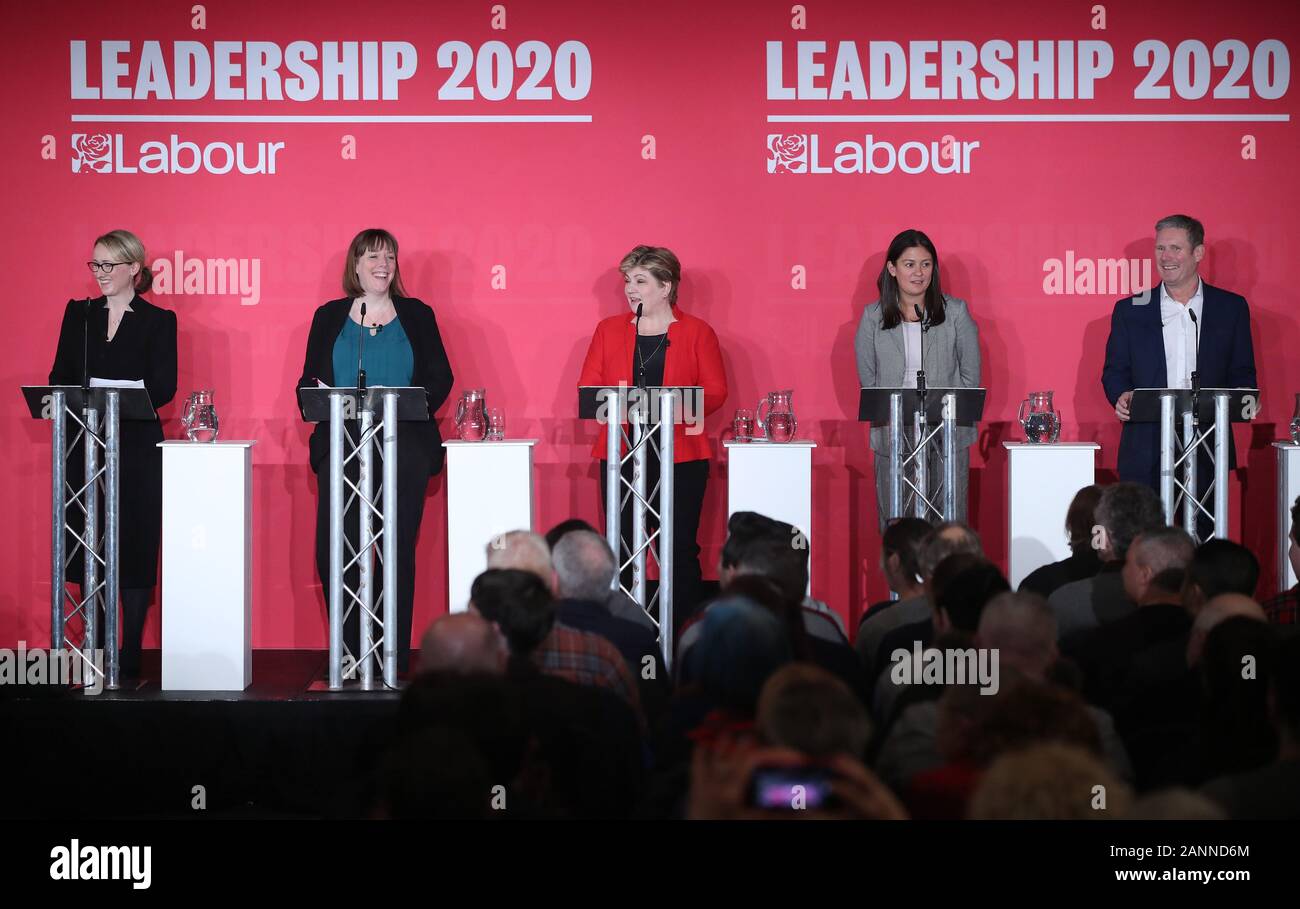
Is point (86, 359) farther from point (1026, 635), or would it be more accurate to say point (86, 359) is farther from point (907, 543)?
point (1026, 635)

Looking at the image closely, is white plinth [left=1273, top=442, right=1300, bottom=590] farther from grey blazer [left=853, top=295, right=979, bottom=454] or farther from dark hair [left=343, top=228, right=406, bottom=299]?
dark hair [left=343, top=228, right=406, bottom=299]

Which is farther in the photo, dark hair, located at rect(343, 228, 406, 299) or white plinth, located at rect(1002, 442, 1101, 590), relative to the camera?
dark hair, located at rect(343, 228, 406, 299)

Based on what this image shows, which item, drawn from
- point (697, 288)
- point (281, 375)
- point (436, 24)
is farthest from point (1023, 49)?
point (281, 375)

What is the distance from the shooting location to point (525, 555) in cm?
375

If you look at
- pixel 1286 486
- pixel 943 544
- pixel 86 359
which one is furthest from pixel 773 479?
pixel 86 359

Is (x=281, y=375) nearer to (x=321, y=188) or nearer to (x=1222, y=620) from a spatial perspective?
(x=321, y=188)

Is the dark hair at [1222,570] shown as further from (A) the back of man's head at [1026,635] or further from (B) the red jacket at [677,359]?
(B) the red jacket at [677,359]

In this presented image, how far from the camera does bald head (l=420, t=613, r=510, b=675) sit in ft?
9.02

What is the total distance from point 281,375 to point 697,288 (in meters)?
1.90

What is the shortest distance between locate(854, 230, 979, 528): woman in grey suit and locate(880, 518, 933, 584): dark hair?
170cm

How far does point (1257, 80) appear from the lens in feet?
21.0

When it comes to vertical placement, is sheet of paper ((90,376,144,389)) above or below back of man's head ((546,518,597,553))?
above

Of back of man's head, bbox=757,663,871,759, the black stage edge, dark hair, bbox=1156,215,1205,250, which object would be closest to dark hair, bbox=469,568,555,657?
back of man's head, bbox=757,663,871,759

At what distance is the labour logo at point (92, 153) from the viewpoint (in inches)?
253
